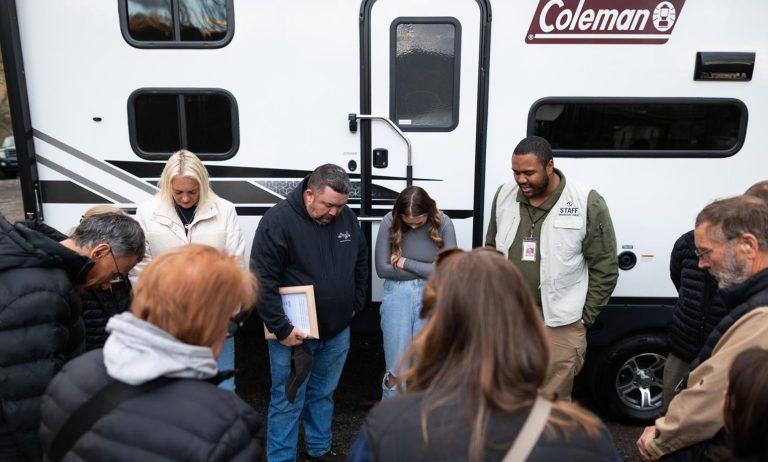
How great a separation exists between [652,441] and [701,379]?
1.24ft

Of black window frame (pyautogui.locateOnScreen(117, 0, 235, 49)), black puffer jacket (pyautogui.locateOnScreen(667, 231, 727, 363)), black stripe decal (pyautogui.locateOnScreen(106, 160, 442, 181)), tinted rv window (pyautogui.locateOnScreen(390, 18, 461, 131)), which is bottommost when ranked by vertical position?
black puffer jacket (pyautogui.locateOnScreen(667, 231, 727, 363))

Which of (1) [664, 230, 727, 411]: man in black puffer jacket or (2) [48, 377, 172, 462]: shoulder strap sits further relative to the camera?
(1) [664, 230, 727, 411]: man in black puffer jacket

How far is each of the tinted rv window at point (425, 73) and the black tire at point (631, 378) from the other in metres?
1.80

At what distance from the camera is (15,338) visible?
1.83 metres

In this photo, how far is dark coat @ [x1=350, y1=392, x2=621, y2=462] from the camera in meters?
1.21

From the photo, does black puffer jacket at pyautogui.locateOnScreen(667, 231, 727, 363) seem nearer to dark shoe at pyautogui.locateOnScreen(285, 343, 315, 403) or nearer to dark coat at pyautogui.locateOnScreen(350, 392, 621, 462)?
dark coat at pyautogui.locateOnScreen(350, 392, 621, 462)

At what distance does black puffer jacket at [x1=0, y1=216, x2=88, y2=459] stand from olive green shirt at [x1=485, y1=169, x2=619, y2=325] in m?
2.19

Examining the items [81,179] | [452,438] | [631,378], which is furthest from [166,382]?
[631,378]

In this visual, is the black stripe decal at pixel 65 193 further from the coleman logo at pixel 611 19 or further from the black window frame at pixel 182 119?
the coleman logo at pixel 611 19

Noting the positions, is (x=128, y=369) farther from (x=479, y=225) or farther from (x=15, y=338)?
(x=479, y=225)

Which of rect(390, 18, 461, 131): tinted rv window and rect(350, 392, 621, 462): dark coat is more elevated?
rect(390, 18, 461, 131): tinted rv window

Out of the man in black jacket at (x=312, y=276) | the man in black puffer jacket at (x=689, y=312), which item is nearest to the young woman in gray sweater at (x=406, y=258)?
the man in black jacket at (x=312, y=276)

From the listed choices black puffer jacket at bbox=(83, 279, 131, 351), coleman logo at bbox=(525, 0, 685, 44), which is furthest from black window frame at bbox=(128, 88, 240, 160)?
coleman logo at bbox=(525, 0, 685, 44)

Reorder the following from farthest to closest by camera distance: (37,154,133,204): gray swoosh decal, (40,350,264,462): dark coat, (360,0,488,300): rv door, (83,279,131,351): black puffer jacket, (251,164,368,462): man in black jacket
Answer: (37,154,133,204): gray swoosh decal < (360,0,488,300): rv door < (251,164,368,462): man in black jacket < (83,279,131,351): black puffer jacket < (40,350,264,462): dark coat
